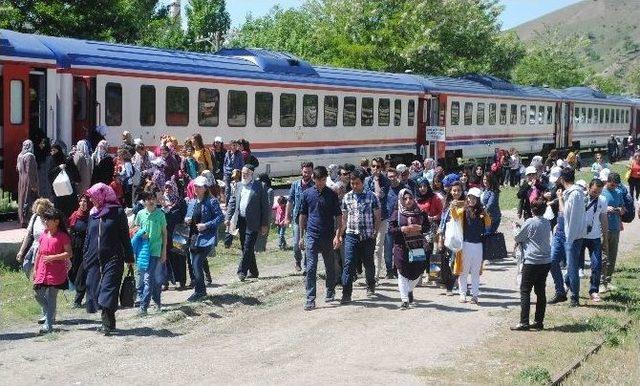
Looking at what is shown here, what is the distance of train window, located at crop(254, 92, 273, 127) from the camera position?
2400 cm

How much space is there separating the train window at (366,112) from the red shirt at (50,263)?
62.0 ft

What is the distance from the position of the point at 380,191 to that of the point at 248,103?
992 cm

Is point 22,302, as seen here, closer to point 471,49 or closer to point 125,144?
point 125,144

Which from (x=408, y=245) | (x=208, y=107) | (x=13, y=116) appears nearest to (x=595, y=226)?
(x=408, y=245)

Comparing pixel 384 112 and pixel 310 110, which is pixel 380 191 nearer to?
pixel 310 110

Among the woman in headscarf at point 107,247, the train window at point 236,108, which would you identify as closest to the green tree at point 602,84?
the train window at point 236,108

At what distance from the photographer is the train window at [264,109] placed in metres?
24.0

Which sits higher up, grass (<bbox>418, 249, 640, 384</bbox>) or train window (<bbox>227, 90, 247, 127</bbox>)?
train window (<bbox>227, 90, 247, 127</bbox>)

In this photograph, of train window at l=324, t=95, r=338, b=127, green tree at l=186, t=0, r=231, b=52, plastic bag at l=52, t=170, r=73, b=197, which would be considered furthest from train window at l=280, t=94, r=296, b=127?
green tree at l=186, t=0, r=231, b=52

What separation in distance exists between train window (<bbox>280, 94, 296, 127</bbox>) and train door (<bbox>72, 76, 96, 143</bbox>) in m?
7.03

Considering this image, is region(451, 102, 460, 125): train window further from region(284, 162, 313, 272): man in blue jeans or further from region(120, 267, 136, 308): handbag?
region(120, 267, 136, 308): handbag

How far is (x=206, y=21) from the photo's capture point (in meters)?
58.6

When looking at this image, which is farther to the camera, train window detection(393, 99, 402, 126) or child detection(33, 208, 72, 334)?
train window detection(393, 99, 402, 126)

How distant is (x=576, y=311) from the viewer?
1290 cm
